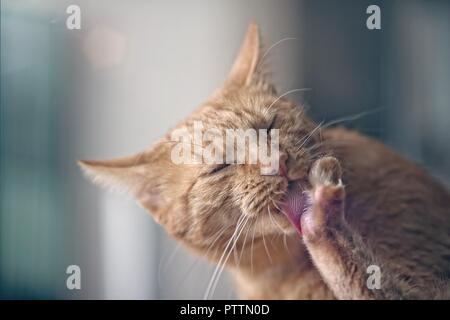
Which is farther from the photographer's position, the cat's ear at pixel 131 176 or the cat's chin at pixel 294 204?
the cat's ear at pixel 131 176

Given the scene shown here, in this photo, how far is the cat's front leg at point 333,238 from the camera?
76 centimetres

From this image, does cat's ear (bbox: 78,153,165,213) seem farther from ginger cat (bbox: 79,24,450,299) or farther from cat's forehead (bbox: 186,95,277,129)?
cat's forehead (bbox: 186,95,277,129)

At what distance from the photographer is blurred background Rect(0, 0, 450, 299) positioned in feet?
3.77

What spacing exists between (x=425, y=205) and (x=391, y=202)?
0.08m

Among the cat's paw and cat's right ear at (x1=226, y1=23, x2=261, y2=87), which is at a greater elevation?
cat's right ear at (x1=226, y1=23, x2=261, y2=87)

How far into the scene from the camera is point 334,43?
134 cm

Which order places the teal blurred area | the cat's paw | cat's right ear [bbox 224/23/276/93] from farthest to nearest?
the teal blurred area < cat's right ear [bbox 224/23/276/93] < the cat's paw

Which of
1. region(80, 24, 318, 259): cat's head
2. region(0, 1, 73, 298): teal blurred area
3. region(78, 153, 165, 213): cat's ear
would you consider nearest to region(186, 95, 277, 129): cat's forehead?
region(80, 24, 318, 259): cat's head

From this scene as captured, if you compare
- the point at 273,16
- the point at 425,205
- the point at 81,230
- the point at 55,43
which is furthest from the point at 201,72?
the point at 425,205

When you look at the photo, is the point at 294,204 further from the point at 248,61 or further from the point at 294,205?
the point at 248,61

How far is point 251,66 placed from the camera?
1050 millimetres

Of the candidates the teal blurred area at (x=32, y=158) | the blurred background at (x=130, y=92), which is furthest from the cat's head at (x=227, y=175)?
the teal blurred area at (x=32, y=158)

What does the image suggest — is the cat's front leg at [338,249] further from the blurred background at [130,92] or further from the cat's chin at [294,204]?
the blurred background at [130,92]

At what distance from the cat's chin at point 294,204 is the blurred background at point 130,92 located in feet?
1.10
